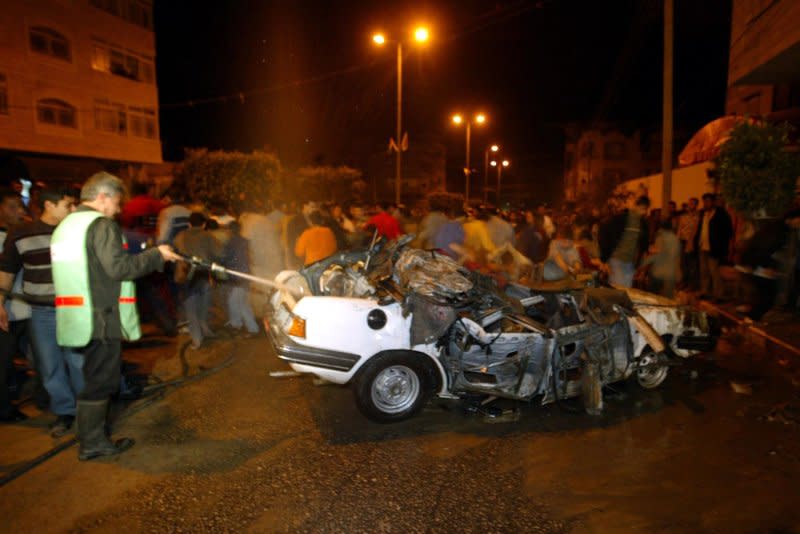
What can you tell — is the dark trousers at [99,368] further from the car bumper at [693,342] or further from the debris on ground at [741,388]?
the debris on ground at [741,388]

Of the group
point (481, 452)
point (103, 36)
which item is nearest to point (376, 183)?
point (103, 36)

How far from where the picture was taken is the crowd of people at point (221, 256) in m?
4.34

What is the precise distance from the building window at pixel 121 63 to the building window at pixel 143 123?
1.70 metres

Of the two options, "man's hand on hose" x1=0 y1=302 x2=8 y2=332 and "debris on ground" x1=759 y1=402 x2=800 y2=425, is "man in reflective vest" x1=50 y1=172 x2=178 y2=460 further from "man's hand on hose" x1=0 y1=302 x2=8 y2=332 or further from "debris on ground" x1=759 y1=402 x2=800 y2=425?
"debris on ground" x1=759 y1=402 x2=800 y2=425

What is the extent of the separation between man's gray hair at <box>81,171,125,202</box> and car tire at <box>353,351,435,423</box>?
2528mm

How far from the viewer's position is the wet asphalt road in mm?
3590

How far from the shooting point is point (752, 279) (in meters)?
8.65

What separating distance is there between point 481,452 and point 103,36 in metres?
31.7

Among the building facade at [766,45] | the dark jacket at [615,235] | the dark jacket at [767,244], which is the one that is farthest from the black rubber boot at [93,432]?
the building facade at [766,45]

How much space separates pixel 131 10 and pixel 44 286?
31.7 metres

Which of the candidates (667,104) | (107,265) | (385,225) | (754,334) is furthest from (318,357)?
(667,104)

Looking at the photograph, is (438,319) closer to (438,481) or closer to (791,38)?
(438,481)

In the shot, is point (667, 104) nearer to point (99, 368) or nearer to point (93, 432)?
point (99, 368)

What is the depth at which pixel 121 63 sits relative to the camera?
98.1 feet
